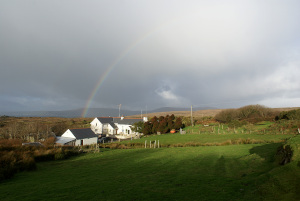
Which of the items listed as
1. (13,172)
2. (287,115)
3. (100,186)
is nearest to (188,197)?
(100,186)

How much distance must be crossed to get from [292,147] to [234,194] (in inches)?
183

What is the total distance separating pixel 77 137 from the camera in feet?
165

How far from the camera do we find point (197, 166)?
13992mm

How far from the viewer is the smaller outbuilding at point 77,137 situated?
157 ft

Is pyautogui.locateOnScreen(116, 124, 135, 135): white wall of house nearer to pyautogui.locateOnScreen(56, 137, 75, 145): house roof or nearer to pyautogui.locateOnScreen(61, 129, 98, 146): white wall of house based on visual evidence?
pyautogui.locateOnScreen(61, 129, 98, 146): white wall of house

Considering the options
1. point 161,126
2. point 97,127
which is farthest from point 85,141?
point 161,126

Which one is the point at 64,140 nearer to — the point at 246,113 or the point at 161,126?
the point at 161,126

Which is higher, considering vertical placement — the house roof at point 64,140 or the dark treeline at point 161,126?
the dark treeline at point 161,126

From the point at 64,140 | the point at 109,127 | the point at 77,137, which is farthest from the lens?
the point at 109,127

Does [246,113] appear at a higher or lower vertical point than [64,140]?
higher

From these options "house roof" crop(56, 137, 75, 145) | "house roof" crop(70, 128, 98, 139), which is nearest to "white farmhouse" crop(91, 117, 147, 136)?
"house roof" crop(70, 128, 98, 139)

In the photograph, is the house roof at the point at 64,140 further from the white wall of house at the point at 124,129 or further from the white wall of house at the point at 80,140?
the white wall of house at the point at 124,129

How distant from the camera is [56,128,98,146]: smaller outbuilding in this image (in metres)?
47.9

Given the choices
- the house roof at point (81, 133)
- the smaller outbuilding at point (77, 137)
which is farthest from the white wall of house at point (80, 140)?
the house roof at point (81, 133)
